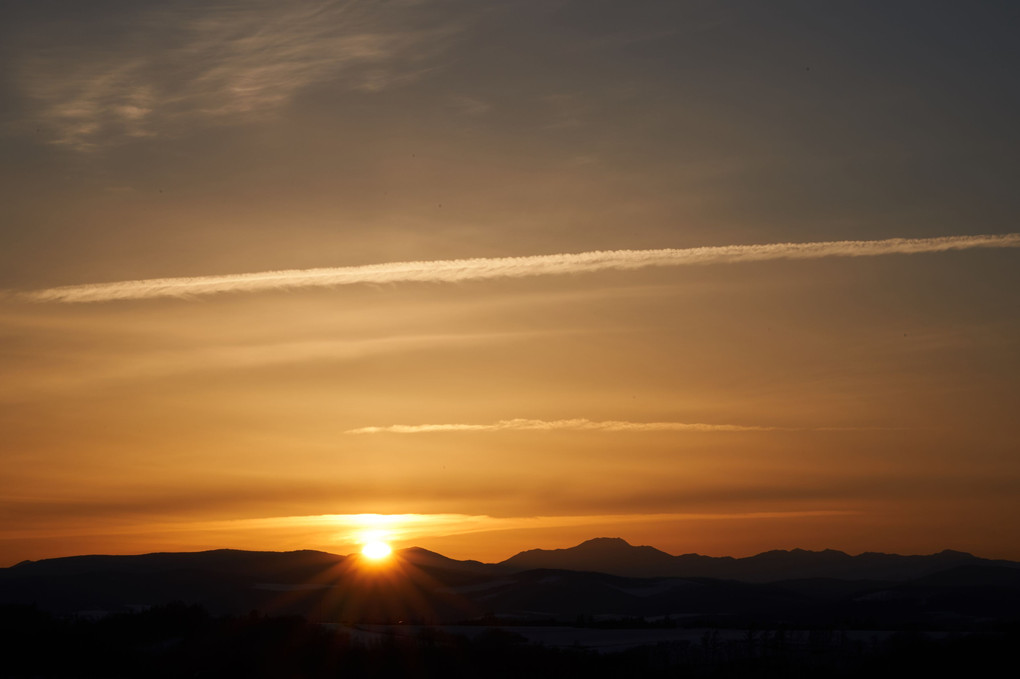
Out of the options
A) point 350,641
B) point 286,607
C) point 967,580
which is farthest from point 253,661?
point 967,580

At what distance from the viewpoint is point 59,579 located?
10631cm

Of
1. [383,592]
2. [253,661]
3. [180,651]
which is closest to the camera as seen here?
[253,661]

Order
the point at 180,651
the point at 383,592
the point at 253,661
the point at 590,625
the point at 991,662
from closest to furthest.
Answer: the point at 991,662, the point at 253,661, the point at 180,651, the point at 590,625, the point at 383,592

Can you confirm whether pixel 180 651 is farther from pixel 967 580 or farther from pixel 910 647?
pixel 967 580

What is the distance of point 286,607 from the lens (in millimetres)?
77875

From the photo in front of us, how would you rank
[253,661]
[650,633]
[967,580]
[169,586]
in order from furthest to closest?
[967,580] → [169,586] → [650,633] → [253,661]

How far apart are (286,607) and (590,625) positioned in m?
46.1

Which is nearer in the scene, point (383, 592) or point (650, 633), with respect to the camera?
point (650, 633)

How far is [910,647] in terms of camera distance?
81.0 ft

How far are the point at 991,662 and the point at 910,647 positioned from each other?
1839 mm

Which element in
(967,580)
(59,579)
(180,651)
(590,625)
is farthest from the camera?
(967,580)

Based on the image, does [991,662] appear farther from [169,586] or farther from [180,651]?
[169,586]

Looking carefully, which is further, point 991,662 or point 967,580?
point 967,580

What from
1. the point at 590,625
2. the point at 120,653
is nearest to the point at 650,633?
the point at 590,625
